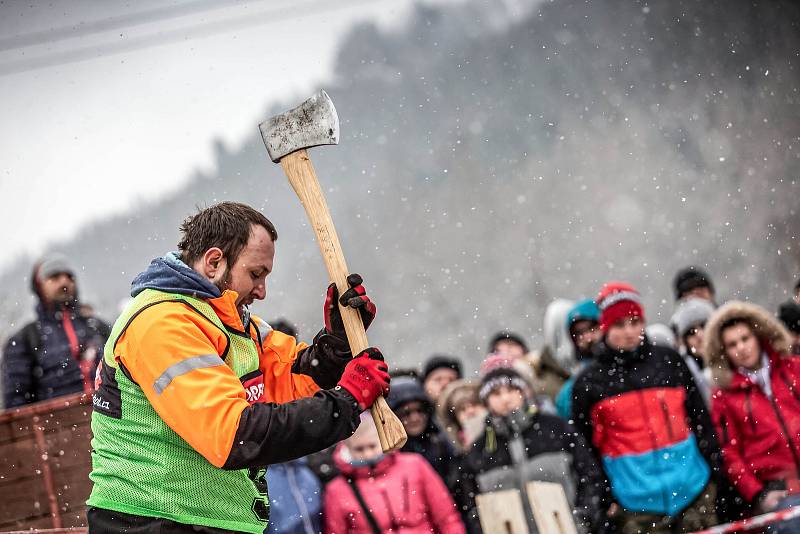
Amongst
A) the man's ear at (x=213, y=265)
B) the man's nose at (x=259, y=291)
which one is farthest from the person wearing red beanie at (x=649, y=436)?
the man's ear at (x=213, y=265)

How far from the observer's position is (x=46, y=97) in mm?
12344

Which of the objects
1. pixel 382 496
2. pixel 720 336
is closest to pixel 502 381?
pixel 382 496

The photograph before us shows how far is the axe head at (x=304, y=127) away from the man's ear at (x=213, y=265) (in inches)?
19.6

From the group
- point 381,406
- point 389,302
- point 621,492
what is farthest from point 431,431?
point 389,302

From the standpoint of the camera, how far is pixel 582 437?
500 centimetres

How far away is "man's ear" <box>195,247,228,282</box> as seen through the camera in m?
2.62

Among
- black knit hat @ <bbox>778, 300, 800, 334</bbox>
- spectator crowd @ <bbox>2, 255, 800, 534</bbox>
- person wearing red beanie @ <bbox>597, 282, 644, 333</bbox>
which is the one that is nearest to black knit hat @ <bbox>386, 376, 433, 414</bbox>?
spectator crowd @ <bbox>2, 255, 800, 534</bbox>

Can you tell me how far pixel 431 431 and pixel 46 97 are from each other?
377 inches

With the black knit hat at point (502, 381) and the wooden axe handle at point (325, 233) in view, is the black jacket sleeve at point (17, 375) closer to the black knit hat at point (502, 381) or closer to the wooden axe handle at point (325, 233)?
the black knit hat at point (502, 381)

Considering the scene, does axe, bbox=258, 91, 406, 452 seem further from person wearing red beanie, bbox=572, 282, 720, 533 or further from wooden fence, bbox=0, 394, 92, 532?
person wearing red beanie, bbox=572, 282, 720, 533

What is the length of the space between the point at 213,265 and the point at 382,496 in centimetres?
237

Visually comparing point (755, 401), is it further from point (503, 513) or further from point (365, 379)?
point (365, 379)

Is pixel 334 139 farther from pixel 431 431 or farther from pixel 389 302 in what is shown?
pixel 389 302

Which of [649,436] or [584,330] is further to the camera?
[584,330]
